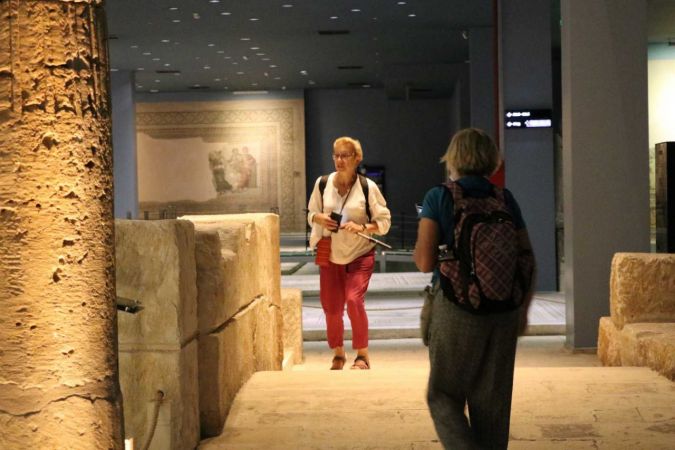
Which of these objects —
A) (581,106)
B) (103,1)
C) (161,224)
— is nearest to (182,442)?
(161,224)

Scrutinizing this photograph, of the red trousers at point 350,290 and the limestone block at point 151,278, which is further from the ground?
the limestone block at point 151,278

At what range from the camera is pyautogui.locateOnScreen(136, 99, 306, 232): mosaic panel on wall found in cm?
3341

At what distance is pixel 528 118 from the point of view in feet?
45.5

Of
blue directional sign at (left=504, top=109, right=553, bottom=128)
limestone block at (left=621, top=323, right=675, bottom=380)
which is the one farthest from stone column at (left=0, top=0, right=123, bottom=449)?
blue directional sign at (left=504, top=109, right=553, bottom=128)

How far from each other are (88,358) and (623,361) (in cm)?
499

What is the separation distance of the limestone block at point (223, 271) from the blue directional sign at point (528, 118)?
8435 mm

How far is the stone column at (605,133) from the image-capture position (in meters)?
8.48

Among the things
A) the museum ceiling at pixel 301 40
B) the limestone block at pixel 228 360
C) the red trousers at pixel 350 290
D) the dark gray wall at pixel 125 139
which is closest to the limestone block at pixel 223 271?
the limestone block at pixel 228 360

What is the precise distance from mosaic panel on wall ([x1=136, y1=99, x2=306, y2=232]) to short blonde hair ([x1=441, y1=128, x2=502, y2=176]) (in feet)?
95.8

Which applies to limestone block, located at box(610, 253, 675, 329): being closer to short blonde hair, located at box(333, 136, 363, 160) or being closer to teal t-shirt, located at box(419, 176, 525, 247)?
short blonde hair, located at box(333, 136, 363, 160)

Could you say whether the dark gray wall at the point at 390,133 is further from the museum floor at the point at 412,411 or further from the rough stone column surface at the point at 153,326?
the rough stone column surface at the point at 153,326

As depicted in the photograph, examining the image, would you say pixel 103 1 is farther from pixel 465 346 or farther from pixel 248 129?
pixel 248 129

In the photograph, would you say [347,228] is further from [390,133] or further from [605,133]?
[390,133]

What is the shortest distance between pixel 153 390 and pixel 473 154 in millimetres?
1542
